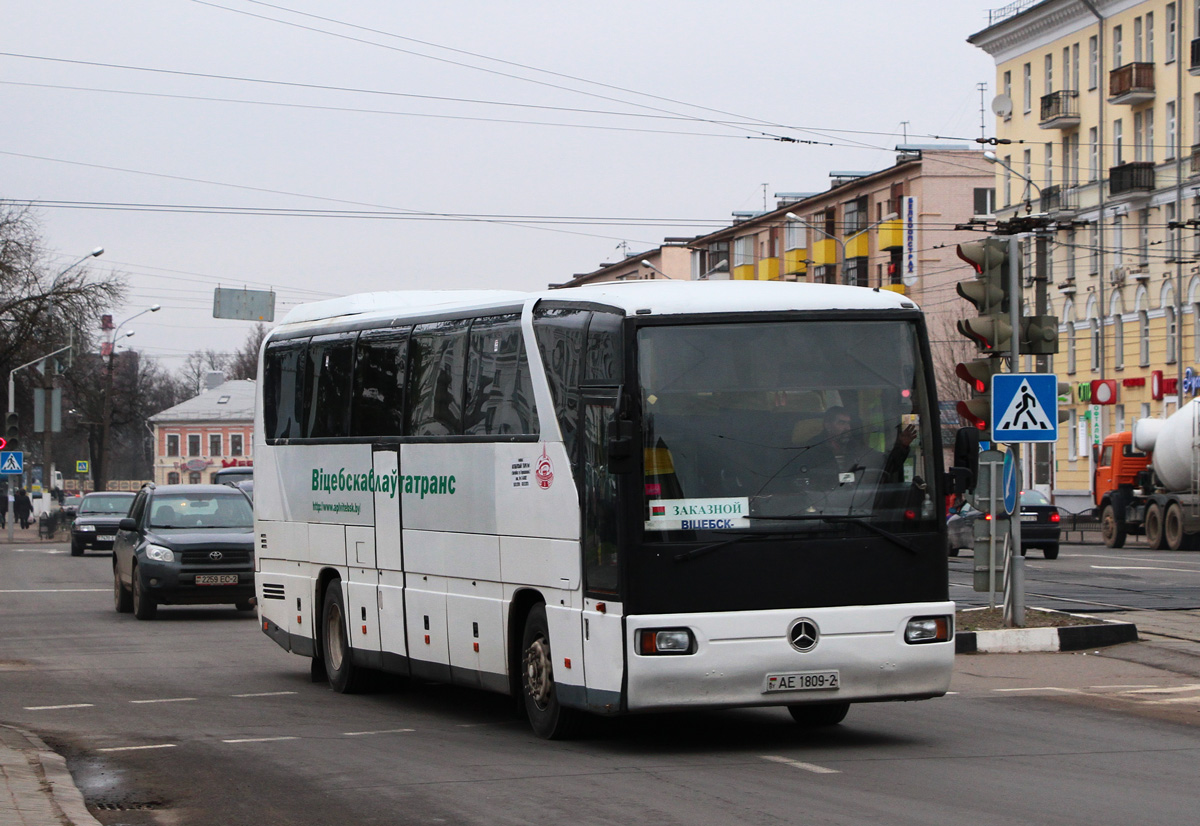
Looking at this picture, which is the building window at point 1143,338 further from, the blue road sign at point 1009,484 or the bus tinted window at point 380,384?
the bus tinted window at point 380,384

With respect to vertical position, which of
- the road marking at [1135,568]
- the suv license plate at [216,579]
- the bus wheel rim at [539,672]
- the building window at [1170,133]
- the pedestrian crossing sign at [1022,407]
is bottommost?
the road marking at [1135,568]

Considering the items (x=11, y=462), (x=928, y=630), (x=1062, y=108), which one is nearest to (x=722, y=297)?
(x=928, y=630)

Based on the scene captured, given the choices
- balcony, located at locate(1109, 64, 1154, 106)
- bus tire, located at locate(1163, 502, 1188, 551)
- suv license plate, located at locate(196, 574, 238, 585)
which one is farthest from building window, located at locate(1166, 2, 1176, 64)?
suv license plate, located at locate(196, 574, 238, 585)

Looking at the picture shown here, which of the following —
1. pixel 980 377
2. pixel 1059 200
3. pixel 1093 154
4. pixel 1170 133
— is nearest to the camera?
pixel 980 377

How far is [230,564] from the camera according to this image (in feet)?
77.1

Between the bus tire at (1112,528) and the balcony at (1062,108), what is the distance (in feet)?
81.8

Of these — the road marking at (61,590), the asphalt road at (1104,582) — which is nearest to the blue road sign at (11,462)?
the road marking at (61,590)

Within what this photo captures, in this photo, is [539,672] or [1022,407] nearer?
[539,672]

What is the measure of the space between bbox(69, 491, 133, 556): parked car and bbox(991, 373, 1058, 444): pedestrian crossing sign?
106 ft

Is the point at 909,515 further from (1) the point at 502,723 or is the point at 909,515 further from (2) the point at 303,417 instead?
(2) the point at 303,417

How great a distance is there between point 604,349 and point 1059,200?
59.3 meters

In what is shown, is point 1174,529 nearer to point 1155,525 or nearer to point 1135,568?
point 1155,525

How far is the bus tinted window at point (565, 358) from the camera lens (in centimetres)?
1117

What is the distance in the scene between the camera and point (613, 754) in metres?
10.8
